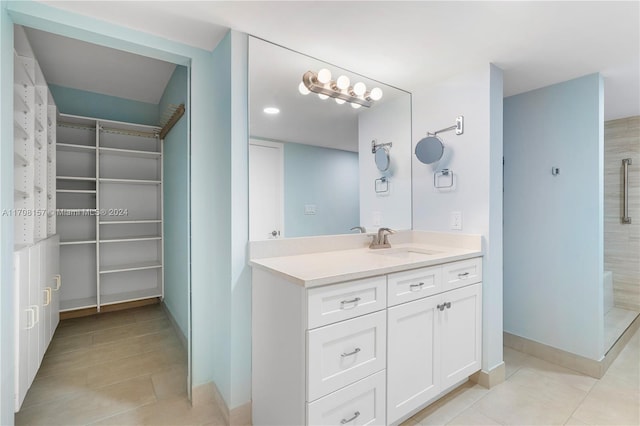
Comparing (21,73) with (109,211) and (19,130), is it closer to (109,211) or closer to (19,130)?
(19,130)

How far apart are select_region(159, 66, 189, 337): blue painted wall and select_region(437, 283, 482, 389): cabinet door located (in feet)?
5.84

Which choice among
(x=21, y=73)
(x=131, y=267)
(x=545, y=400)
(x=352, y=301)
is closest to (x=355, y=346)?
(x=352, y=301)

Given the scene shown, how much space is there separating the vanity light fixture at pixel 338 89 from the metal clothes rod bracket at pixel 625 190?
2963mm

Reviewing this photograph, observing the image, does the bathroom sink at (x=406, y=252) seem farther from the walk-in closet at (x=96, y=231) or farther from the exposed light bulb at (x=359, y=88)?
the walk-in closet at (x=96, y=231)

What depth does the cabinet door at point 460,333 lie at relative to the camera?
1790 millimetres

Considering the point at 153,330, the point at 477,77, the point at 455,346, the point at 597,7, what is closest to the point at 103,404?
the point at 153,330

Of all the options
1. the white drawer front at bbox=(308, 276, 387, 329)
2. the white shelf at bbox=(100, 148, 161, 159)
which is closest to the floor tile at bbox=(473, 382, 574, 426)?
the white drawer front at bbox=(308, 276, 387, 329)

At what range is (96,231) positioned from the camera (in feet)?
10.7

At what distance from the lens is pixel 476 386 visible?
6.73ft

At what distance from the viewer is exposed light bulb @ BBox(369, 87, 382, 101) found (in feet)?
7.43

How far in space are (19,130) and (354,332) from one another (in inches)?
83.4

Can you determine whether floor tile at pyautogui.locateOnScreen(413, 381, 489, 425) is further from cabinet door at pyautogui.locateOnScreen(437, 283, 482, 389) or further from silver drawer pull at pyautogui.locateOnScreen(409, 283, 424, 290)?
silver drawer pull at pyautogui.locateOnScreen(409, 283, 424, 290)

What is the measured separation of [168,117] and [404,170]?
2295mm

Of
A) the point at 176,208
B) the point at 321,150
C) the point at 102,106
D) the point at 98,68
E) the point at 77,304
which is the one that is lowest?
the point at 77,304
